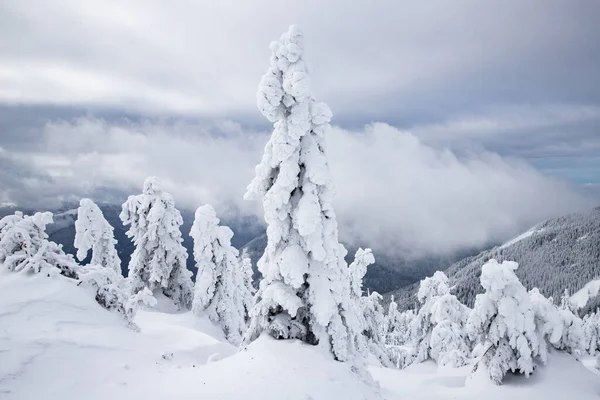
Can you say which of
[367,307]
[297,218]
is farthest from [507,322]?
[367,307]

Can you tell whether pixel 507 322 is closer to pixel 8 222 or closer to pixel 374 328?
pixel 374 328

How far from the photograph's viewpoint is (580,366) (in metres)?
18.7

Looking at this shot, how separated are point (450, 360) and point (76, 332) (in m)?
27.5

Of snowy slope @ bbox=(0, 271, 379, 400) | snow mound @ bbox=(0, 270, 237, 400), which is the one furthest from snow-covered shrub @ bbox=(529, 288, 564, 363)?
snow mound @ bbox=(0, 270, 237, 400)

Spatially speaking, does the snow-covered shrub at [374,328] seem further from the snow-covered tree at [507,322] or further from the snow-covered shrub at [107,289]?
the snow-covered shrub at [107,289]

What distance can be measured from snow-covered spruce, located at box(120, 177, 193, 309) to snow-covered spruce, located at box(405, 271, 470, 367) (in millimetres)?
24013

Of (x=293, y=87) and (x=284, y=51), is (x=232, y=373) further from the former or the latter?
(x=284, y=51)

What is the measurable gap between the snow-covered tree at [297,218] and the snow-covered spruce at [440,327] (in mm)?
20446

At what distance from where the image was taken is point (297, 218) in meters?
13.2

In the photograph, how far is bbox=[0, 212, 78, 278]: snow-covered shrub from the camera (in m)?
14.6

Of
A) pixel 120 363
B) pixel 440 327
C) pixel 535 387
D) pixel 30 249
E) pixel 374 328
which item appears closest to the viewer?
pixel 120 363

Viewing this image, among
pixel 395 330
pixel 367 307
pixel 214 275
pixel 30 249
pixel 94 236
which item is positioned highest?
pixel 94 236

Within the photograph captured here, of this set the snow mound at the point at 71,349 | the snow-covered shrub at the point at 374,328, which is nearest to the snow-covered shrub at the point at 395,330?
the snow-covered shrub at the point at 374,328

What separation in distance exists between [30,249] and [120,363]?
7654 mm
